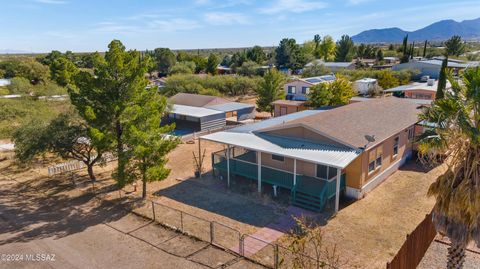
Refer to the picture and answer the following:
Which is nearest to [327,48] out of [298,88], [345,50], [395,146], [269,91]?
[345,50]

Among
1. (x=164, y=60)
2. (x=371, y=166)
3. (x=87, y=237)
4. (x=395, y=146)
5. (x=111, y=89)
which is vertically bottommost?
(x=87, y=237)

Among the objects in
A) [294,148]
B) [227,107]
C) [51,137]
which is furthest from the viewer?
[227,107]

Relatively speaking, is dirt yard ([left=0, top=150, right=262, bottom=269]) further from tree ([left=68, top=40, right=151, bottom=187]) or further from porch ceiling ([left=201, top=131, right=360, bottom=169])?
porch ceiling ([left=201, top=131, right=360, bottom=169])

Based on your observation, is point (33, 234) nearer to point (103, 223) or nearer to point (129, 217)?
point (103, 223)

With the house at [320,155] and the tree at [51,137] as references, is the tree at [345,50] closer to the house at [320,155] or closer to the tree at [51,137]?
the house at [320,155]

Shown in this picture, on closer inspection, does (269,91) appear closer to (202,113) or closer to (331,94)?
(331,94)

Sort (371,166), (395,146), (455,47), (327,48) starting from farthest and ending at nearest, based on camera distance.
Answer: (327,48) < (455,47) < (395,146) < (371,166)

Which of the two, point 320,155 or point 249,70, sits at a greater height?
point 249,70

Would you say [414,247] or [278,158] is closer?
[414,247]
